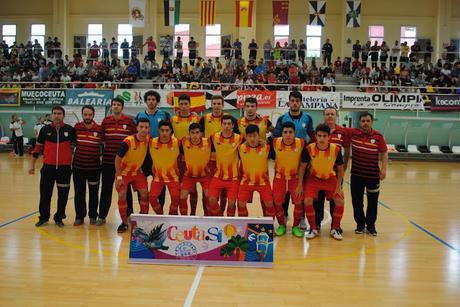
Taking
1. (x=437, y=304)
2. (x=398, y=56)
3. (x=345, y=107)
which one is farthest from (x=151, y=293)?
(x=398, y=56)

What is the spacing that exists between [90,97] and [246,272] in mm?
16725

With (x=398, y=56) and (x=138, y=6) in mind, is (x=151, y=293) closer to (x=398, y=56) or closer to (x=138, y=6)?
(x=138, y=6)

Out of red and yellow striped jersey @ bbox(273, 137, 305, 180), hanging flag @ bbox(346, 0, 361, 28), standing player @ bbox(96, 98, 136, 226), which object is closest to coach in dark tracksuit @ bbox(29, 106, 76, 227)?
standing player @ bbox(96, 98, 136, 226)

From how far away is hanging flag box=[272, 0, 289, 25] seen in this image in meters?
21.5

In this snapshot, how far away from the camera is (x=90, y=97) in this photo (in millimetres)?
20266

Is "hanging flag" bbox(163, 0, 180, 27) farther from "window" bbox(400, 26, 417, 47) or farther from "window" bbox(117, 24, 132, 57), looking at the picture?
"window" bbox(400, 26, 417, 47)

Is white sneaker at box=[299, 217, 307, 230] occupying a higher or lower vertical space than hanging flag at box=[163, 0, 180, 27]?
lower

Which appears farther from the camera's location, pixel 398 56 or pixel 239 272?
pixel 398 56

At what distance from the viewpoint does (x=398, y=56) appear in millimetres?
24359

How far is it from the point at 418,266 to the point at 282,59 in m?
19.1

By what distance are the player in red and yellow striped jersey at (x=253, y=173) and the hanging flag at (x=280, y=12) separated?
53.3ft

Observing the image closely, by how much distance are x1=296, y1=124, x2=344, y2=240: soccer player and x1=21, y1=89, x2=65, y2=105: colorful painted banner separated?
54.8 feet

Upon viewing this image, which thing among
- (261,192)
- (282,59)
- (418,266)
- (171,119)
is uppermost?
(282,59)

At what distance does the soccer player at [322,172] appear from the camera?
6.47 m
